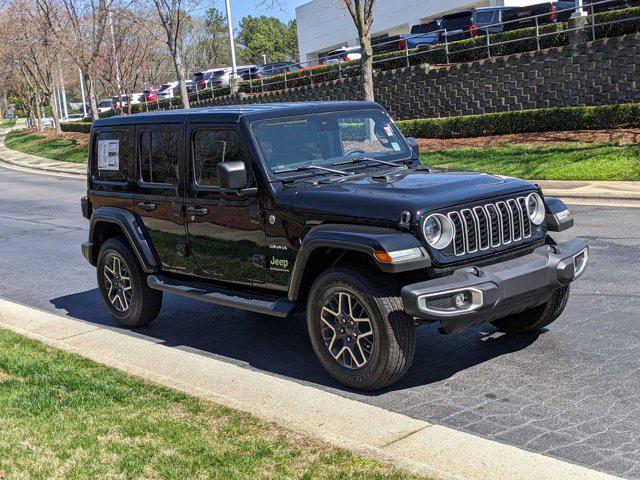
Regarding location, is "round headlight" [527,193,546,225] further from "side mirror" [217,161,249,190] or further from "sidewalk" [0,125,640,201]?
"sidewalk" [0,125,640,201]

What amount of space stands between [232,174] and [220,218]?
0.68 metres

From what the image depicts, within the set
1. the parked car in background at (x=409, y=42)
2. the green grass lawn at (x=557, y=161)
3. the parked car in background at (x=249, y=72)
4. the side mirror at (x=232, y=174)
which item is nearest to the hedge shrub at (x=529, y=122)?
the green grass lawn at (x=557, y=161)

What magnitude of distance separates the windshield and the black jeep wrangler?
12 mm

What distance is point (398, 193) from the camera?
5.75 metres

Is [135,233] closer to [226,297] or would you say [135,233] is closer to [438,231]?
[226,297]

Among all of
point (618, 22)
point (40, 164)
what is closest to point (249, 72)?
point (40, 164)

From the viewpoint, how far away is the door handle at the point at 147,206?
760 cm

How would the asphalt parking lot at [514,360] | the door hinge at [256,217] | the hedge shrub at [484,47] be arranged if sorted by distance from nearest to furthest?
the asphalt parking lot at [514,360], the door hinge at [256,217], the hedge shrub at [484,47]

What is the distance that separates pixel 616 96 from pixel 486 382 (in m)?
17.0

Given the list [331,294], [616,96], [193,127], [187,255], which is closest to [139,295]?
[187,255]

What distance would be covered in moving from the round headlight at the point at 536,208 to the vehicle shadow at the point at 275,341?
106 cm

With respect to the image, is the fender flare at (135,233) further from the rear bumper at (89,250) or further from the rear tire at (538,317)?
the rear tire at (538,317)

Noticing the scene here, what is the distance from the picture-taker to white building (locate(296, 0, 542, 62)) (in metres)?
51.6

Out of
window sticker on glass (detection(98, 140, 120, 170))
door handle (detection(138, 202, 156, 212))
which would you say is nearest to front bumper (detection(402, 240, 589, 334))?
door handle (detection(138, 202, 156, 212))
